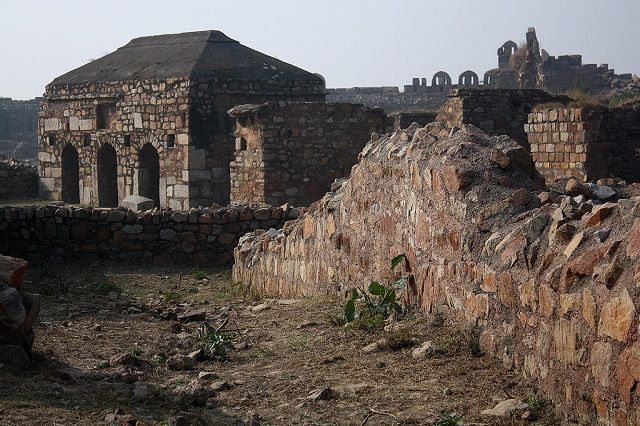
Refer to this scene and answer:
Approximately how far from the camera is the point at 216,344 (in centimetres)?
632

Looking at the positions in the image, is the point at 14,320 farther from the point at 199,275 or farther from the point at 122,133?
the point at 122,133

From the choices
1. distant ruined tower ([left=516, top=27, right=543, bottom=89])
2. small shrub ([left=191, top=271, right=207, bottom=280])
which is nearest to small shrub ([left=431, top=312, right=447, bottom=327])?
small shrub ([left=191, top=271, right=207, bottom=280])

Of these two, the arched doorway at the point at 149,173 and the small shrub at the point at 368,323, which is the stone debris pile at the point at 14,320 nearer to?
the small shrub at the point at 368,323

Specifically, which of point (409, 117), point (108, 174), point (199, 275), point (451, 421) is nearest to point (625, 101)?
point (409, 117)

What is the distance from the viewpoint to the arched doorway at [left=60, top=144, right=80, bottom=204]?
81.8 feet

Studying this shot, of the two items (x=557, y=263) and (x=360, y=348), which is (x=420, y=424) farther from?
(x=360, y=348)

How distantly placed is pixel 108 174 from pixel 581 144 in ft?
43.5

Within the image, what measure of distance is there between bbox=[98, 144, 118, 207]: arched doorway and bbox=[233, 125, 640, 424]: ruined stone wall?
15920 mm

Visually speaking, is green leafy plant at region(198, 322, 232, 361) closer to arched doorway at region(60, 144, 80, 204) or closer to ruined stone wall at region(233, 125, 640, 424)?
ruined stone wall at region(233, 125, 640, 424)

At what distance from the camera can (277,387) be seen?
5.19m

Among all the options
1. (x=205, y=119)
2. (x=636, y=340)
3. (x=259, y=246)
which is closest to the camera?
(x=636, y=340)

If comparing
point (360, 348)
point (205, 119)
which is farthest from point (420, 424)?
point (205, 119)

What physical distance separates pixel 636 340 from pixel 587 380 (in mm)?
400

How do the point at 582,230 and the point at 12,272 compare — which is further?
the point at 12,272
